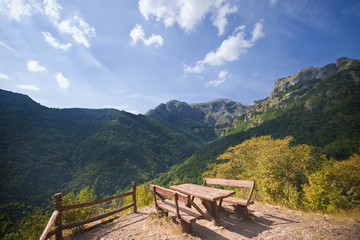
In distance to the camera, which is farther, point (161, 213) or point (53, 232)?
point (161, 213)

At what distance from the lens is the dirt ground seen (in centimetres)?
367

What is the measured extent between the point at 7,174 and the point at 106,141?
56526 millimetres

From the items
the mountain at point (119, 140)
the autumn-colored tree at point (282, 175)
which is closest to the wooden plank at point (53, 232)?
the autumn-colored tree at point (282, 175)

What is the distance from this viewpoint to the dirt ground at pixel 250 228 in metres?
3.67

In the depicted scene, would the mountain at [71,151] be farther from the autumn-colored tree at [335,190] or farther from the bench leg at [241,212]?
the autumn-colored tree at [335,190]

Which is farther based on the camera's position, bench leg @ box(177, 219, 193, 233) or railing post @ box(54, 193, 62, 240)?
railing post @ box(54, 193, 62, 240)

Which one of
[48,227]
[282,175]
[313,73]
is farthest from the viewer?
[313,73]

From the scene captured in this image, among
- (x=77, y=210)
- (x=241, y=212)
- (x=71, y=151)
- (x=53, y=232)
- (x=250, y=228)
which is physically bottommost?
(x=250, y=228)

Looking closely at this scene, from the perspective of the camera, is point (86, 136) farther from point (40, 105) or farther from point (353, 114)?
point (353, 114)

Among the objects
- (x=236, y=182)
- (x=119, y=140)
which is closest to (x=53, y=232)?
(x=236, y=182)

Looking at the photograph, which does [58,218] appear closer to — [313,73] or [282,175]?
[282,175]

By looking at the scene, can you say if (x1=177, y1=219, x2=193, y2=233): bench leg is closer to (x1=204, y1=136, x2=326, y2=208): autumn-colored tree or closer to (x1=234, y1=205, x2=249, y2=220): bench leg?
(x1=234, y1=205, x2=249, y2=220): bench leg

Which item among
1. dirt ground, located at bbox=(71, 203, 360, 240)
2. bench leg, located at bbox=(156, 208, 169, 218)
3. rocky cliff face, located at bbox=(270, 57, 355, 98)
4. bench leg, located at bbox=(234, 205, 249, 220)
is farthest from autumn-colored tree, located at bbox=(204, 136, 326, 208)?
rocky cliff face, located at bbox=(270, 57, 355, 98)

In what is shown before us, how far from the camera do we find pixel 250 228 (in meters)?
4.50
